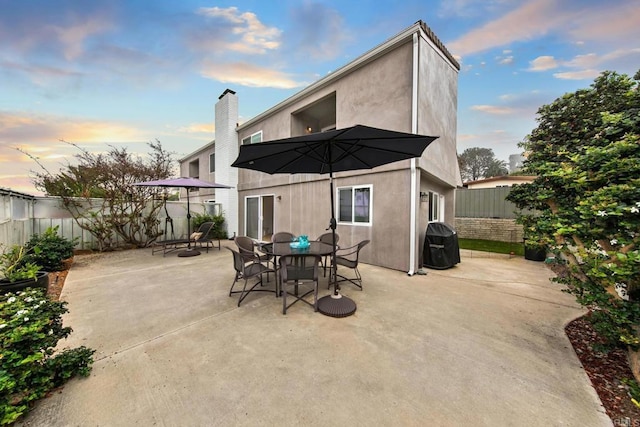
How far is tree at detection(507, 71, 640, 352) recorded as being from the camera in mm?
1887

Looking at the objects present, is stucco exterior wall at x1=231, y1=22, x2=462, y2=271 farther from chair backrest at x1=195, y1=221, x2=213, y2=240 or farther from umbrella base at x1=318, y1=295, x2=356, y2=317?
chair backrest at x1=195, y1=221, x2=213, y2=240

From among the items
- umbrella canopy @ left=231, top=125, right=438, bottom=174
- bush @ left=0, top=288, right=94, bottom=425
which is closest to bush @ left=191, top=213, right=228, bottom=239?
umbrella canopy @ left=231, top=125, right=438, bottom=174

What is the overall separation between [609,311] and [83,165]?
473 inches

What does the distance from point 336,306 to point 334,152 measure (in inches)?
94.1

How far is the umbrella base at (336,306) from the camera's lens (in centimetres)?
318

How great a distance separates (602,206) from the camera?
1954 mm


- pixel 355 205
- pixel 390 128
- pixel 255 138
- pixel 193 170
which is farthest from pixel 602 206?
pixel 193 170

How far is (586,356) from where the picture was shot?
237 cm

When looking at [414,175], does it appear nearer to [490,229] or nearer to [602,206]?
[602,206]

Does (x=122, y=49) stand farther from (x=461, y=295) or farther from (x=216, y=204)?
(x=461, y=295)

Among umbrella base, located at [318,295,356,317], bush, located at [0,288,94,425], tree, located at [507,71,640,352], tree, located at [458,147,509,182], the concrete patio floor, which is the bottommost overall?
the concrete patio floor

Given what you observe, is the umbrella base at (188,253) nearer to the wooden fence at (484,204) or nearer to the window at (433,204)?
the window at (433,204)

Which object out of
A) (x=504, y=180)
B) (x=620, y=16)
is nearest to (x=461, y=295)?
(x=620, y=16)

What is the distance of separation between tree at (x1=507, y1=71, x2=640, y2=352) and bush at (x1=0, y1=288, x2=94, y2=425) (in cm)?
443
